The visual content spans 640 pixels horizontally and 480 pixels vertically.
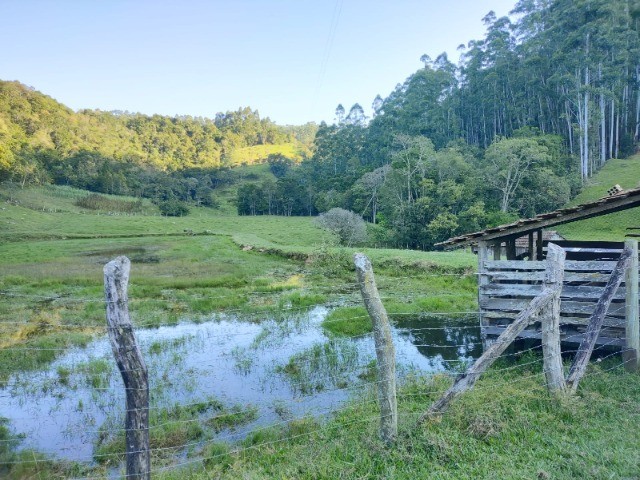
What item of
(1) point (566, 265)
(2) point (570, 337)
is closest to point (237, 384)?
(2) point (570, 337)

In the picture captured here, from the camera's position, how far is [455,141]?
6028 centimetres

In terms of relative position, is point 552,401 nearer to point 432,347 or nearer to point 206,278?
point 432,347

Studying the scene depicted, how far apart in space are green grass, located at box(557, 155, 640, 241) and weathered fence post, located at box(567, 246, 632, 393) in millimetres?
27978

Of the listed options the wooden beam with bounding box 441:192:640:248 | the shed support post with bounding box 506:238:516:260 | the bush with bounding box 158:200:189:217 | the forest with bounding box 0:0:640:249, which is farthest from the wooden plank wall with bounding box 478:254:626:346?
the bush with bounding box 158:200:189:217

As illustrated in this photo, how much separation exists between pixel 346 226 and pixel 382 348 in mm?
38158

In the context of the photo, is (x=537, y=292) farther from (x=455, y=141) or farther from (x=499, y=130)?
(x=499, y=130)

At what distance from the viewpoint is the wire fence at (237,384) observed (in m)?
6.77

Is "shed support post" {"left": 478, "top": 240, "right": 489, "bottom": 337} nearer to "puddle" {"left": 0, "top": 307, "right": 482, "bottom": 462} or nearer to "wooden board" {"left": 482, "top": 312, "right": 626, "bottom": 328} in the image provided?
"wooden board" {"left": 482, "top": 312, "right": 626, "bottom": 328}

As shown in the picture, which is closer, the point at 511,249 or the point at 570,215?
the point at 570,215

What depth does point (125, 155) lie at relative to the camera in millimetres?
109188

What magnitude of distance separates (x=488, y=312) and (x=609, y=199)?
11.0 ft

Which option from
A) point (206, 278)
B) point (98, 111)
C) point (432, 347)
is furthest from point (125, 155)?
point (432, 347)

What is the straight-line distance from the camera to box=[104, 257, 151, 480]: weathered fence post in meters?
4.07

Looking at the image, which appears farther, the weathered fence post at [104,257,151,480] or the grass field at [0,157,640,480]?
the grass field at [0,157,640,480]
